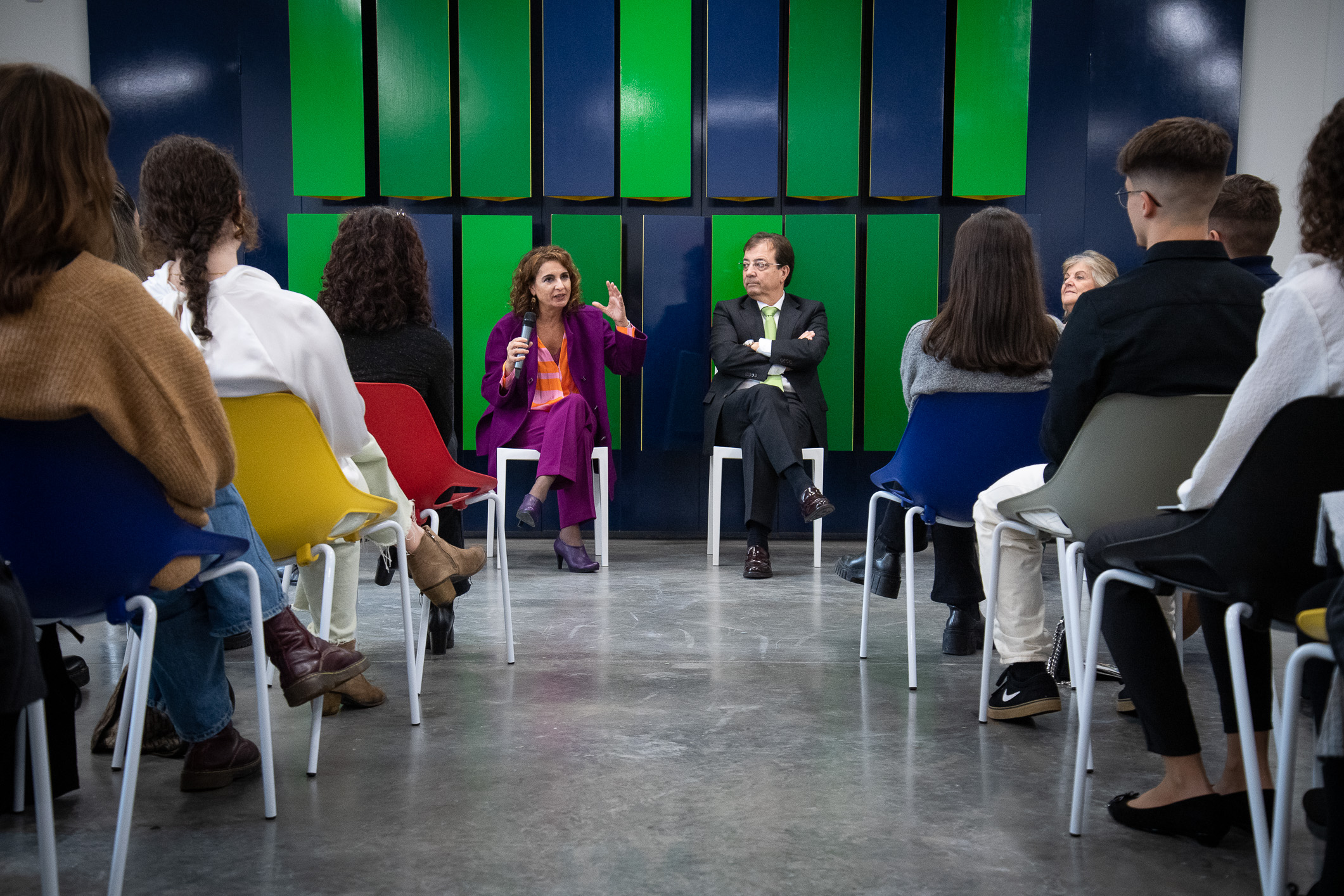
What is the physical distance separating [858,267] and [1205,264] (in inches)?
134

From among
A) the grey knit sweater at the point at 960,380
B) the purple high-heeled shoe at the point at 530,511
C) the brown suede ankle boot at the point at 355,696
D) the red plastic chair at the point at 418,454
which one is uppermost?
the grey knit sweater at the point at 960,380

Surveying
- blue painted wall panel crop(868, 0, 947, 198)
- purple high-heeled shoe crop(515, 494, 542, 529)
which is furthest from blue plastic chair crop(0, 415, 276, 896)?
blue painted wall panel crop(868, 0, 947, 198)

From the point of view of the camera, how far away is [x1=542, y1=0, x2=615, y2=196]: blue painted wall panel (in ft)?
16.5

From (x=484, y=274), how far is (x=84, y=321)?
376cm

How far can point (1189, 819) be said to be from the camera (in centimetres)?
164

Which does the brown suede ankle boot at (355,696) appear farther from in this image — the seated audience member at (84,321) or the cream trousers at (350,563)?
the seated audience member at (84,321)

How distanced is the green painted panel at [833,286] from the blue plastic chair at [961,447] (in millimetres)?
2525

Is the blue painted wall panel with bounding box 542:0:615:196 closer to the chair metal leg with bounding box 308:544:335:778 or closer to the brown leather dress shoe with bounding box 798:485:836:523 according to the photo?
the brown leather dress shoe with bounding box 798:485:836:523

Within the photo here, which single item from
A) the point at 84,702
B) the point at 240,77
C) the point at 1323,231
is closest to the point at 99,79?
the point at 240,77

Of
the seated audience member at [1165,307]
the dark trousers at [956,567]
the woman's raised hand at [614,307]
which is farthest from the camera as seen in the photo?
the woman's raised hand at [614,307]

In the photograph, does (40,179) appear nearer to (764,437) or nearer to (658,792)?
(658,792)

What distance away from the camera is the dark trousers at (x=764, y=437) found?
4348 millimetres

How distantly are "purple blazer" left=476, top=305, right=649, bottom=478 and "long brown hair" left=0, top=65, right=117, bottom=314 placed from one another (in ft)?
10.2

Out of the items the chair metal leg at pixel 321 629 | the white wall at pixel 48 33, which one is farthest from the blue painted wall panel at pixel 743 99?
the chair metal leg at pixel 321 629
